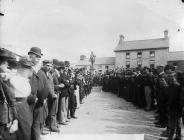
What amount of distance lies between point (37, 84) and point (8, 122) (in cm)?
152

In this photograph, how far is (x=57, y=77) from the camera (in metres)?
7.13

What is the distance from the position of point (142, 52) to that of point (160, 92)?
38166 millimetres

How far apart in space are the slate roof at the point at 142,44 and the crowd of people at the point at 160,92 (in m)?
24.9

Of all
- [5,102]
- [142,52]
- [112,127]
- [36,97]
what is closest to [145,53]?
[142,52]

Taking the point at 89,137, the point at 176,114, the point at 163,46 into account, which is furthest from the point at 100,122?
the point at 163,46

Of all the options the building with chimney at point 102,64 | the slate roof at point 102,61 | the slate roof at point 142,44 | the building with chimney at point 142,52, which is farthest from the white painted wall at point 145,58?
the slate roof at point 102,61

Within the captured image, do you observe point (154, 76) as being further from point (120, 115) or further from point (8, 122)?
point (8, 122)

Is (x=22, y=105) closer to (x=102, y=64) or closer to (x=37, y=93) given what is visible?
(x=37, y=93)

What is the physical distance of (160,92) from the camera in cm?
737

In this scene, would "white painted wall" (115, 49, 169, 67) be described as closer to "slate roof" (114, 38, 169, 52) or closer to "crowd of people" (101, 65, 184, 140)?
"slate roof" (114, 38, 169, 52)

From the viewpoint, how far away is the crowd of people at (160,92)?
534cm

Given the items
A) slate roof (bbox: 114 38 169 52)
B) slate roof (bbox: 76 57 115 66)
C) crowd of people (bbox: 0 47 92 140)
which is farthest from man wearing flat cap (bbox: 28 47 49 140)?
slate roof (bbox: 76 57 115 66)

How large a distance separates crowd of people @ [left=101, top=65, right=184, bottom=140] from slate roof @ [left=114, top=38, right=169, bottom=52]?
2493 cm

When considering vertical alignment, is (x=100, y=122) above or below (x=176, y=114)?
below
